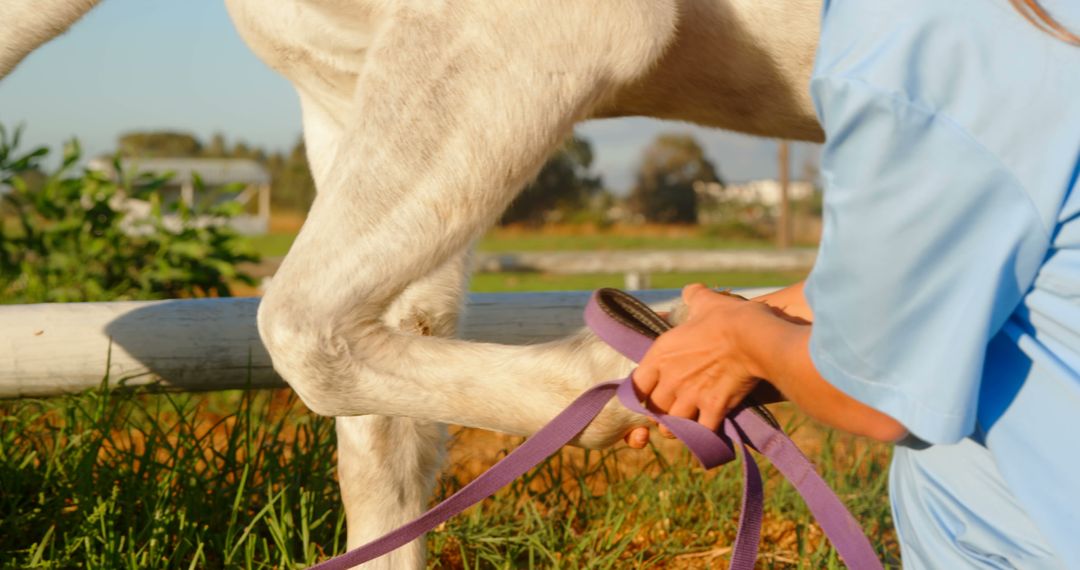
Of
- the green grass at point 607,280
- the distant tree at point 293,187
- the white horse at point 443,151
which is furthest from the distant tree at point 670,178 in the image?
the white horse at point 443,151

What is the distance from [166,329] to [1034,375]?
7.45ft

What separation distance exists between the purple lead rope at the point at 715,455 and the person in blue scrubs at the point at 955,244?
0.81 ft

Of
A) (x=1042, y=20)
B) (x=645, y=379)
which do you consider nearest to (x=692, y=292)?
(x=645, y=379)

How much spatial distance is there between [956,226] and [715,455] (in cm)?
59

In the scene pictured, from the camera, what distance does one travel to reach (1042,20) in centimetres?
129

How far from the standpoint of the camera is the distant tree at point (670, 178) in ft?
160

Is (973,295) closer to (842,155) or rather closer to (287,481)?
(842,155)

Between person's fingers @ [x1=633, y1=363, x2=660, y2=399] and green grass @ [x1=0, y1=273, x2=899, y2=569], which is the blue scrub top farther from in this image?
green grass @ [x1=0, y1=273, x2=899, y2=569]

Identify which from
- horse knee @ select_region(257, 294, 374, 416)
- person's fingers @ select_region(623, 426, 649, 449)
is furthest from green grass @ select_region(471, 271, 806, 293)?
horse knee @ select_region(257, 294, 374, 416)

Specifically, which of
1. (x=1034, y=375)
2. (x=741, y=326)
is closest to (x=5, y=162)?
(x=741, y=326)

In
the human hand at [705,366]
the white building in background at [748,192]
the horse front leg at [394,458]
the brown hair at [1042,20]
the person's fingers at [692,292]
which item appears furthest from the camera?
the white building in background at [748,192]

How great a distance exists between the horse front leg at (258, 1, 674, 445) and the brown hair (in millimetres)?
768

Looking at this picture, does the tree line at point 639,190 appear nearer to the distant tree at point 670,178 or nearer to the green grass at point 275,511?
the distant tree at point 670,178

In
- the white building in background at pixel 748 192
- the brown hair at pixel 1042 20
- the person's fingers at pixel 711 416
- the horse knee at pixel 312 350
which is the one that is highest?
the brown hair at pixel 1042 20
